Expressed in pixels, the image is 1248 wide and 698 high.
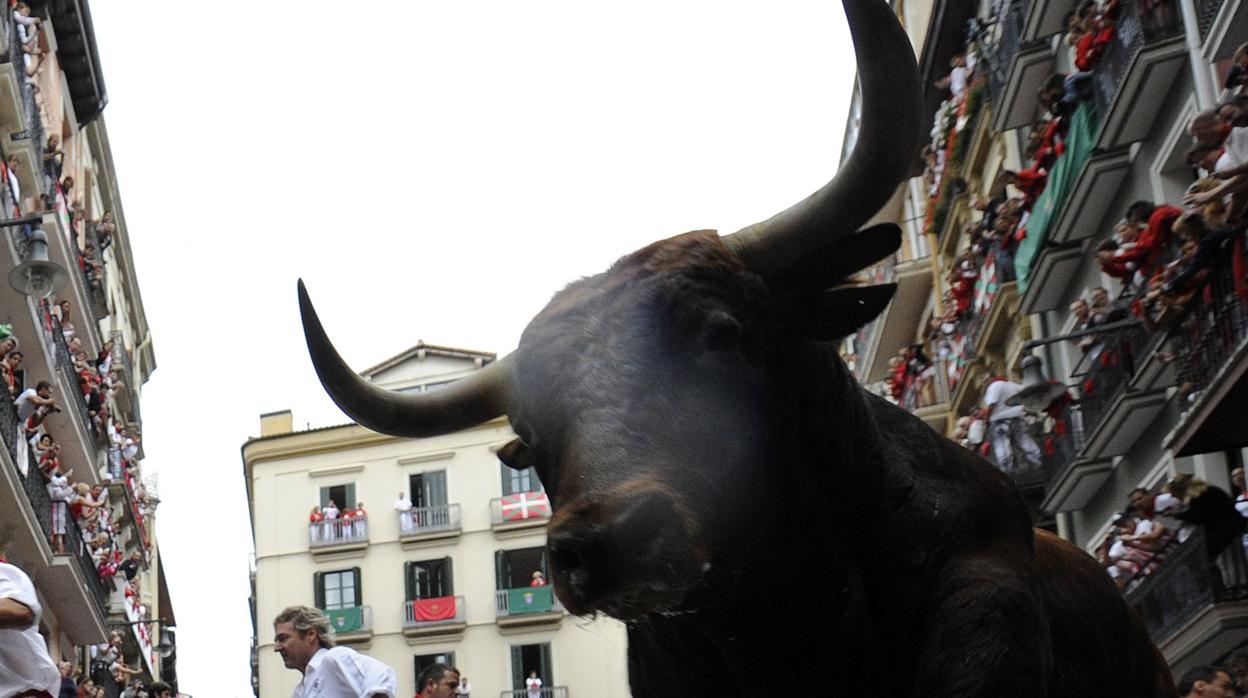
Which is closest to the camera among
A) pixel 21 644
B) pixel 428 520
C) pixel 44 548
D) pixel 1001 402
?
pixel 21 644

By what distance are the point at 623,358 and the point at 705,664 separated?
0.88 metres

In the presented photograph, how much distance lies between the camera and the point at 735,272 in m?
5.25

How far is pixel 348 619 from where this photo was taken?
6238cm

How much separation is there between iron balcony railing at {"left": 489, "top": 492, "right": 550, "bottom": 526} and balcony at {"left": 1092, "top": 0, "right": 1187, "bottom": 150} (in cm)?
3946

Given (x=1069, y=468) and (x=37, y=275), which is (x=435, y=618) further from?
(x=37, y=275)

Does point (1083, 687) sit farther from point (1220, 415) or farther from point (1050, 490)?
point (1050, 490)

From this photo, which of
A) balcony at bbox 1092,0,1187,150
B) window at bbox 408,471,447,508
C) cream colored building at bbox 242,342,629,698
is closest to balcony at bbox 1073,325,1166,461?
balcony at bbox 1092,0,1187,150

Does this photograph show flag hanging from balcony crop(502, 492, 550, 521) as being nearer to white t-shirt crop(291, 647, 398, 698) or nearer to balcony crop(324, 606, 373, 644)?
balcony crop(324, 606, 373, 644)

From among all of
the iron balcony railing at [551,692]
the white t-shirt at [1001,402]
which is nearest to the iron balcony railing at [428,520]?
the iron balcony railing at [551,692]

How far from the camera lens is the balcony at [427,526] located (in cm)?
6344

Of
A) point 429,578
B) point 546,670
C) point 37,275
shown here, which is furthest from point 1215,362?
point 429,578

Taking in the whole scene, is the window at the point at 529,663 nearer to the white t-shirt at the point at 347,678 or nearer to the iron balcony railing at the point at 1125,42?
the iron balcony railing at the point at 1125,42

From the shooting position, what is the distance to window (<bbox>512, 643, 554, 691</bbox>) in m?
60.6

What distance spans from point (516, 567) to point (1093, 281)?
3600 centimetres
